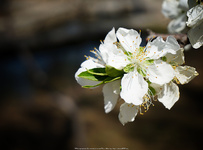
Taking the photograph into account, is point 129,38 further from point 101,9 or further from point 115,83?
point 101,9

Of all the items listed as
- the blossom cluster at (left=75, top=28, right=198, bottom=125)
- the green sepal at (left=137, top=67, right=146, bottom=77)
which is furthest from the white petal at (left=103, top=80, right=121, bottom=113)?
the green sepal at (left=137, top=67, right=146, bottom=77)

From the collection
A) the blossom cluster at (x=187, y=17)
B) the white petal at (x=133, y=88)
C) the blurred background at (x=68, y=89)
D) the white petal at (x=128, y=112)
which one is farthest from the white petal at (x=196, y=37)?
the blurred background at (x=68, y=89)

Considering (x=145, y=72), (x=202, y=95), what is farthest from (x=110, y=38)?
(x=202, y=95)

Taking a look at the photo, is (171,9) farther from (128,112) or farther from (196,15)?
(128,112)

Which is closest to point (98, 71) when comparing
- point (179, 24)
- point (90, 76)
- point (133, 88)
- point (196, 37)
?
point (90, 76)

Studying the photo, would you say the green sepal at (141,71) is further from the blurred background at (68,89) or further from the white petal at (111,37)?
the blurred background at (68,89)

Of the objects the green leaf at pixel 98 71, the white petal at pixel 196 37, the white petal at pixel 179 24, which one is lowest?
the green leaf at pixel 98 71

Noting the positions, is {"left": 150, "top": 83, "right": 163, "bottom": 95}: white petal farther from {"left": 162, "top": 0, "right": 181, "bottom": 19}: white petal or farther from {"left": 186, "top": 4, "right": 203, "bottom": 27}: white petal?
{"left": 162, "top": 0, "right": 181, "bottom": 19}: white petal

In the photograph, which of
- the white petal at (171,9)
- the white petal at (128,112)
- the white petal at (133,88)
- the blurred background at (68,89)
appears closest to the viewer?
the white petal at (133,88)
